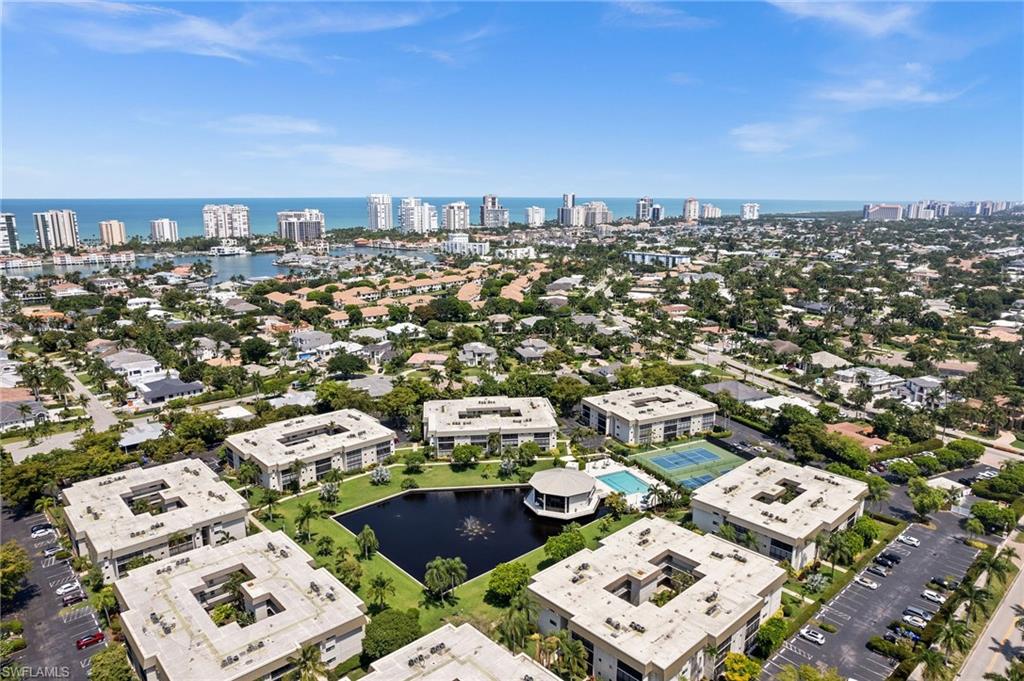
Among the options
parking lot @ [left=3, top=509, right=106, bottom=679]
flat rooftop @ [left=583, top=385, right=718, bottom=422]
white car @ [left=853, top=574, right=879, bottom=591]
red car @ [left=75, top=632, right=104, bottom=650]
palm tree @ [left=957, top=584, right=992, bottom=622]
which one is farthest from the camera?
flat rooftop @ [left=583, top=385, right=718, bottom=422]

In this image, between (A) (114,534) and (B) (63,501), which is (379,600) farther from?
(B) (63,501)

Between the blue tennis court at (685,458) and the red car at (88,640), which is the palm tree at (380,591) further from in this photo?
the blue tennis court at (685,458)

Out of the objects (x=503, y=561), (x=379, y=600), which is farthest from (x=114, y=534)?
(x=503, y=561)

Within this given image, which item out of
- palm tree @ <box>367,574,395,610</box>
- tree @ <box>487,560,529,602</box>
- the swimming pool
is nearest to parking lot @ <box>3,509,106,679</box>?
palm tree @ <box>367,574,395,610</box>

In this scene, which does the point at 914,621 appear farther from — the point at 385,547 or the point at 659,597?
the point at 385,547

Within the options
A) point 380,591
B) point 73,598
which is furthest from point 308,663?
point 73,598

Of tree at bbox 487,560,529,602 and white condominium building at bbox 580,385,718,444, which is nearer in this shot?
tree at bbox 487,560,529,602

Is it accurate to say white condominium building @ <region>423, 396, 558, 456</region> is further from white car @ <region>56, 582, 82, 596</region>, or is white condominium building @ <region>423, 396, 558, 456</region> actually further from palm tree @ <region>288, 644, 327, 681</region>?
palm tree @ <region>288, 644, 327, 681</region>
